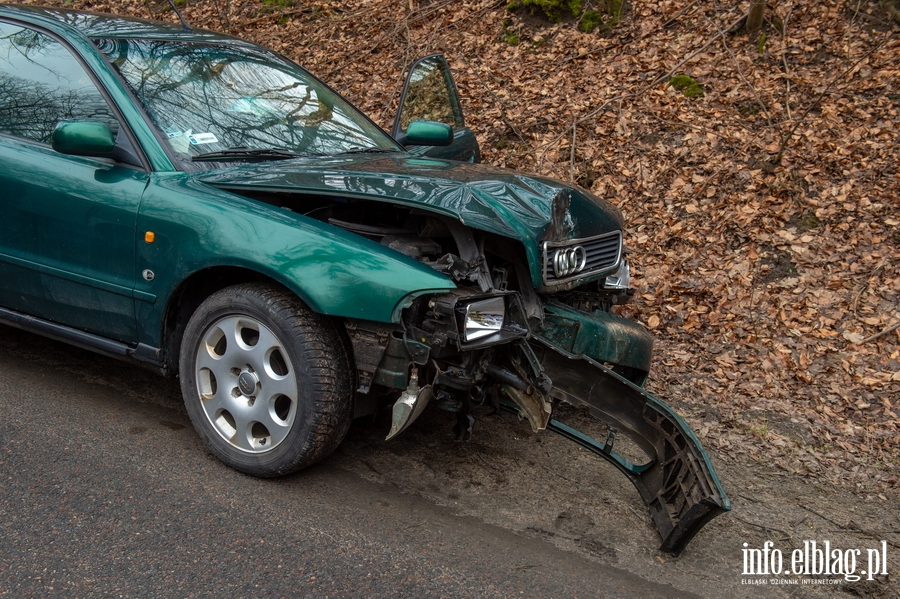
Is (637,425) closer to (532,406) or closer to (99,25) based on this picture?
(532,406)

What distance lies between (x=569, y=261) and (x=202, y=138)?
1.84 meters

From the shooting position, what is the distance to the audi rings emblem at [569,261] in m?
3.50

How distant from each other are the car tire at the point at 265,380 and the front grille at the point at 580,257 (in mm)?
942

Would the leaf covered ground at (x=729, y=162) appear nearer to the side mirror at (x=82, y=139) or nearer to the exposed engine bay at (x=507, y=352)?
the exposed engine bay at (x=507, y=352)

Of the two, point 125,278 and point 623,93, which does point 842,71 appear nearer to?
point 623,93

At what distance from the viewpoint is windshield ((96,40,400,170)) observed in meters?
3.88

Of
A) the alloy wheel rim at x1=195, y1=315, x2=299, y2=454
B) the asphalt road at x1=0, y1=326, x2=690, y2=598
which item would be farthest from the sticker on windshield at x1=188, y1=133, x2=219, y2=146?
the asphalt road at x1=0, y1=326, x2=690, y2=598

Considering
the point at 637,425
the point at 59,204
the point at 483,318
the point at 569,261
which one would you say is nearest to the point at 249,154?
the point at 59,204

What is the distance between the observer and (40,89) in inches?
161

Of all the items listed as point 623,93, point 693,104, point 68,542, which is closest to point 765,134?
point 693,104

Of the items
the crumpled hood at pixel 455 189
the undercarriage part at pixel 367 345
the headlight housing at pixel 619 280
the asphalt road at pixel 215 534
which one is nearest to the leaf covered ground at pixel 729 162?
the headlight housing at pixel 619 280

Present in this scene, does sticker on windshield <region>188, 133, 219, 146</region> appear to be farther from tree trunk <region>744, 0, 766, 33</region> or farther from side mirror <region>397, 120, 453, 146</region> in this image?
tree trunk <region>744, 0, 766, 33</region>

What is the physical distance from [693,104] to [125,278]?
20.4ft

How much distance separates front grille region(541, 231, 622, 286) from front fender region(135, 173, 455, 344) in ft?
1.67
